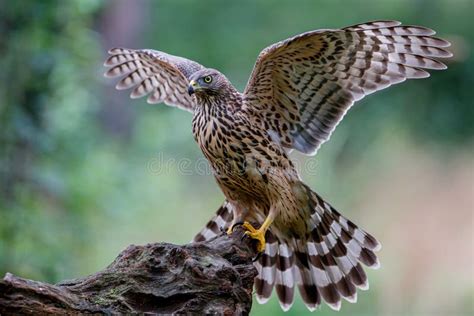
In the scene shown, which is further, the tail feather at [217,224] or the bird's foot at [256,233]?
the tail feather at [217,224]

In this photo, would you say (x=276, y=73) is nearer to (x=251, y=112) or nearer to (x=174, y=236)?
(x=251, y=112)

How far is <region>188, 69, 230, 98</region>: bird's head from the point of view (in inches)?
246

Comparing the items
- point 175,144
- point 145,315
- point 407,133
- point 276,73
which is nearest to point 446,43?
point 276,73

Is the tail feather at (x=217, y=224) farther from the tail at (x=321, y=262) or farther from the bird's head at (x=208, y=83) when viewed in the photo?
the bird's head at (x=208, y=83)

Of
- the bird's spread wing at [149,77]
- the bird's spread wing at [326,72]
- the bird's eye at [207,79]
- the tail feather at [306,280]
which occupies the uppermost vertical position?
the bird's spread wing at [149,77]

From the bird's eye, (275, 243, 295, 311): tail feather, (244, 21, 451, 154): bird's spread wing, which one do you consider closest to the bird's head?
the bird's eye

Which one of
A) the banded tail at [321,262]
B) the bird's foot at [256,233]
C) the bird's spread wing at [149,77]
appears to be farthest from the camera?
the bird's spread wing at [149,77]

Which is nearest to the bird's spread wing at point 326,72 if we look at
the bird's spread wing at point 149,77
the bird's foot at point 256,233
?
the bird's foot at point 256,233

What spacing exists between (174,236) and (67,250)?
313 centimetres

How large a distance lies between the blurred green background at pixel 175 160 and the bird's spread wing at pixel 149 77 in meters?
0.63

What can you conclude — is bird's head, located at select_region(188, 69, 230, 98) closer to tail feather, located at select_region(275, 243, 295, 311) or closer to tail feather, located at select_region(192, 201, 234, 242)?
tail feather, located at select_region(192, 201, 234, 242)

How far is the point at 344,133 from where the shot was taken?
13.8 metres

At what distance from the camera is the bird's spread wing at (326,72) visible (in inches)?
235

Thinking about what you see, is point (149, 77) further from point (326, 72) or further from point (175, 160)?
point (175, 160)
